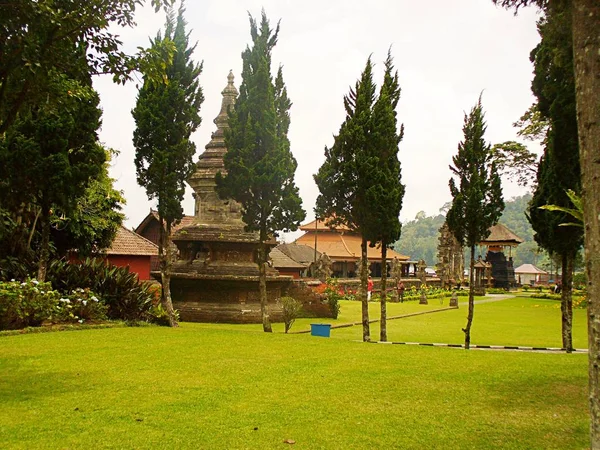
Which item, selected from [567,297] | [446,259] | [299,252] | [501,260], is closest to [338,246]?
[299,252]

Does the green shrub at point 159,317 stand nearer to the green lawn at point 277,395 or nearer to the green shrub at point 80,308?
the green shrub at point 80,308

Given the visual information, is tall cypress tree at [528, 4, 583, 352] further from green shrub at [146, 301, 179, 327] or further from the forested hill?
the forested hill

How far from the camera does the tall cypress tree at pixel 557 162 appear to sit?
11266mm

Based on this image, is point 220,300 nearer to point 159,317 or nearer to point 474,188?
point 159,317

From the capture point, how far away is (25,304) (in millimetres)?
11953

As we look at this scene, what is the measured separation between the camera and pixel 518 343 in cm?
1617

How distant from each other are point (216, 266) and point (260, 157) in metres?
5.28

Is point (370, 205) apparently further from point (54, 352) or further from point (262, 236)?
point (54, 352)

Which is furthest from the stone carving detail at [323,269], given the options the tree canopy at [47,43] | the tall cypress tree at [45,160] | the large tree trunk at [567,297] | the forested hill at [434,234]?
the forested hill at [434,234]

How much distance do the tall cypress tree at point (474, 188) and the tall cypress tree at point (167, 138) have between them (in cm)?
746

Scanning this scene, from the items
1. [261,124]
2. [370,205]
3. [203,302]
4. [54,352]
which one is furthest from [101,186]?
[54,352]

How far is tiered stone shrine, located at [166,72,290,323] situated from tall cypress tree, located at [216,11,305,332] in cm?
351

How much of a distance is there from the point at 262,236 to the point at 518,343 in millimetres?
8033

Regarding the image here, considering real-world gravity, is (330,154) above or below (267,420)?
above
